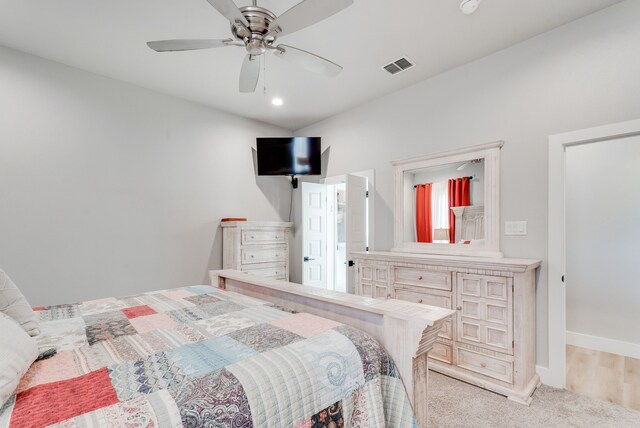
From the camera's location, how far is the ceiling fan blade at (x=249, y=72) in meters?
2.14

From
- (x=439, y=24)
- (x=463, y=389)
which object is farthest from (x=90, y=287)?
(x=439, y=24)

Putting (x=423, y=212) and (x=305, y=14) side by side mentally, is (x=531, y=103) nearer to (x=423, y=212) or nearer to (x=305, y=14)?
(x=423, y=212)

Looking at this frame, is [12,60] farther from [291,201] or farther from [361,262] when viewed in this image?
[361,262]

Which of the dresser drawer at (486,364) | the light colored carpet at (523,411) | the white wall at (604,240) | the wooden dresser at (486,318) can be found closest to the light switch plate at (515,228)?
the wooden dresser at (486,318)

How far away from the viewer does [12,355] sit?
857 mm

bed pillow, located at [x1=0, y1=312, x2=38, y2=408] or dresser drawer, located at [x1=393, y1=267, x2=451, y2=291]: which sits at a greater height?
bed pillow, located at [x1=0, y1=312, x2=38, y2=408]

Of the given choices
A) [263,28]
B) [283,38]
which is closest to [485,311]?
[263,28]

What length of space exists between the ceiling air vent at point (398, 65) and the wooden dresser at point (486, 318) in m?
1.90

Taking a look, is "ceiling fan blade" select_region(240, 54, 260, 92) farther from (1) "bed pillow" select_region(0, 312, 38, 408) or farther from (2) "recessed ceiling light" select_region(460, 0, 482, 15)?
(1) "bed pillow" select_region(0, 312, 38, 408)

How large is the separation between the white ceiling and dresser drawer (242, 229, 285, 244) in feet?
5.83

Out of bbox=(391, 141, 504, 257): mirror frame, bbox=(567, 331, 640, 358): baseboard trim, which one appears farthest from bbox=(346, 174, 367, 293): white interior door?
bbox=(567, 331, 640, 358): baseboard trim

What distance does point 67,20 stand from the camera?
2.33m

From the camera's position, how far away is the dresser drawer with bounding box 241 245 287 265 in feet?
12.8

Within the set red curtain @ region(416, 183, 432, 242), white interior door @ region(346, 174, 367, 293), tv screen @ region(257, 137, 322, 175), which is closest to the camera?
red curtain @ region(416, 183, 432, 242)
